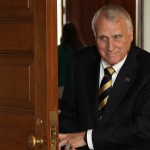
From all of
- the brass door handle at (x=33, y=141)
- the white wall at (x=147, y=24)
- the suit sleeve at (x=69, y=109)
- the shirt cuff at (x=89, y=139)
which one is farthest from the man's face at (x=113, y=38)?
the white wall at (x=147, y=24)

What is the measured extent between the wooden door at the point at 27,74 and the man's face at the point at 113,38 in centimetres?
55

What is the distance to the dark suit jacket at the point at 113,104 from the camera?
8.91 ft

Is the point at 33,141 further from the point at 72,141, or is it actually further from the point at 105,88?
the point at 105,88

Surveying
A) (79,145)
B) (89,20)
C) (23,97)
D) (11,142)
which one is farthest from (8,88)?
(89,20)

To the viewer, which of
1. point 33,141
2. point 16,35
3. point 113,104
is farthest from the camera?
point 113,104

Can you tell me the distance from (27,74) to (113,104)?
622mm

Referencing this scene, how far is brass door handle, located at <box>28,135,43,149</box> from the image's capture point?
237 cm

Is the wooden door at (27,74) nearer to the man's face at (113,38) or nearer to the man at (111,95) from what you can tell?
the man at (111,95)

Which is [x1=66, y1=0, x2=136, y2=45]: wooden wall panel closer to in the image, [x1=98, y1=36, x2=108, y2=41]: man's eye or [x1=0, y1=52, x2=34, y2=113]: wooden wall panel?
[x1=98, y1=36, x2=108, y2=41]: man's eye

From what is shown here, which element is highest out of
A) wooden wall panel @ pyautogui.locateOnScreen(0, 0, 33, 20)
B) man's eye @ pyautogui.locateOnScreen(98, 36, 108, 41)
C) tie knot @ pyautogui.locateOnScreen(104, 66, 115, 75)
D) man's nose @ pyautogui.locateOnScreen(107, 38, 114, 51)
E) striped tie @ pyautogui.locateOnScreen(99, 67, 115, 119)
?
wooden wall panel @ pyautogui.locateOnScreen(0, 0, 33, 20)

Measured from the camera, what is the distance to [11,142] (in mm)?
2592

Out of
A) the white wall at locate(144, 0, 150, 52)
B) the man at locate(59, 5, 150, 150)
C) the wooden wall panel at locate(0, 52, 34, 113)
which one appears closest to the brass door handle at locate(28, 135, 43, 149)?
the wooden wall panel at locate(0, 52, 34, 113)

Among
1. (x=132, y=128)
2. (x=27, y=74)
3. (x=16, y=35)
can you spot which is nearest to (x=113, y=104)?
(x=132, y=128)

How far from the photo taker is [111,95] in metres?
2.84
